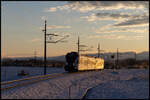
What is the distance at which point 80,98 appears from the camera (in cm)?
2002

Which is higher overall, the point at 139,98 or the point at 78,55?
the point at 78,55

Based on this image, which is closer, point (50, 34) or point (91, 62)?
point (50, 34)

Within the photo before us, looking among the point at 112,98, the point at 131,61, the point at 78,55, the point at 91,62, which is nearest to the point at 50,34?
the point at 78,55

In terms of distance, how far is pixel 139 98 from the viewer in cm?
2227

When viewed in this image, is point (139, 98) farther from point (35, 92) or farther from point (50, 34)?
point (50, 34)

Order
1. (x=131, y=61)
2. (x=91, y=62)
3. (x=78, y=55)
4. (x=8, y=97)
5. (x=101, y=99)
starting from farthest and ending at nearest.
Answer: (x=131, y=61)
(x=91, y=62)
(x=78, y=55)
(x=101, y=99)
(x=8, y=97)

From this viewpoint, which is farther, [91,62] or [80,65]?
[91,62]

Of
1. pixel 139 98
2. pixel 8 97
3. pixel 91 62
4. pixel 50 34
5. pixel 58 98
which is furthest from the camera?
pixel 91 62

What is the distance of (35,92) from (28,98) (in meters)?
2.77

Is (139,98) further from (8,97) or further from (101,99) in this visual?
(8,97)

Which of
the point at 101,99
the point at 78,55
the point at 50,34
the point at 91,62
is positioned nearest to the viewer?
the point at 101,99

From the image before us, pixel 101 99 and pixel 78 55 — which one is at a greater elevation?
pixel 78 55

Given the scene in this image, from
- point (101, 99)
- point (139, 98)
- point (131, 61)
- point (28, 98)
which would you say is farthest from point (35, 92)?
point (131, 61)

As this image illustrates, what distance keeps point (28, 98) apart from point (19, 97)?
66 cm
